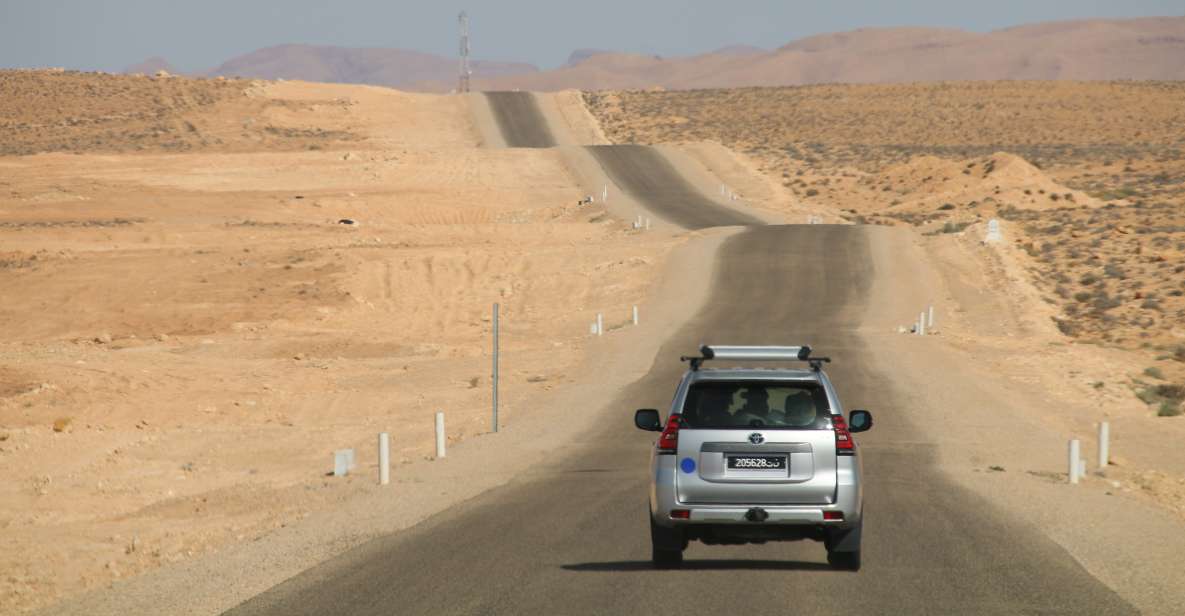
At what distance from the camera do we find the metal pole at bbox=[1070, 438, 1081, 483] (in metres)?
22.6

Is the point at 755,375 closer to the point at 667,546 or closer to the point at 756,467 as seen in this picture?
the point at 756,467

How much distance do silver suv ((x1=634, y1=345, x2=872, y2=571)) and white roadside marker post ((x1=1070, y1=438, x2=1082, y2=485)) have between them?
995 centimetres

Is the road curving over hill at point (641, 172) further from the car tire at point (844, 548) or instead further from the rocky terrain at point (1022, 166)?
the car tire at point (844, 548)

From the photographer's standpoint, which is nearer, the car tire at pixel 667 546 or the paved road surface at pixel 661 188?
the car tire at pixel 667 546

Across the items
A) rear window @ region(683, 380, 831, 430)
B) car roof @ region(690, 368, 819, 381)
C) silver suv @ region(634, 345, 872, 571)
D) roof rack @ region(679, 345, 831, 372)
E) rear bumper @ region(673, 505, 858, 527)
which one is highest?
roof rack @ region(679, 345, 831, 372)

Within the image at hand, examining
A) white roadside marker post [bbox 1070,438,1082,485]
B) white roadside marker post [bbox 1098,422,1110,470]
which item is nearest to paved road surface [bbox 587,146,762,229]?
white roadside marker post [bbox 1098,422,1110,470]

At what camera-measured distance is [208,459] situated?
28719 millimetres

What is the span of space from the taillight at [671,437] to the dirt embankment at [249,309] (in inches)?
230

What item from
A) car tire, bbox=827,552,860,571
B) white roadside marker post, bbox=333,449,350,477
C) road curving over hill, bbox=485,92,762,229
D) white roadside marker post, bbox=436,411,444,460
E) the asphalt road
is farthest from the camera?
the asphalt road

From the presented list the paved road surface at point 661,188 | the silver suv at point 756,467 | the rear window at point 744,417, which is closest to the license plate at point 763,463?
the silver suv at point 756,467

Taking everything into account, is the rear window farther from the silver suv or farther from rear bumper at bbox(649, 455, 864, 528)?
rear bumper at bbox(649, 455, 864, 528)

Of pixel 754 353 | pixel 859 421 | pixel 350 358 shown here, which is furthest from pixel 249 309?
pixel 859 421

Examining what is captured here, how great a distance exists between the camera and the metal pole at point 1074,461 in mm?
22586

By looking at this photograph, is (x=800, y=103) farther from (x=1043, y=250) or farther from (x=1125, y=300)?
(x=1125, y=300)
